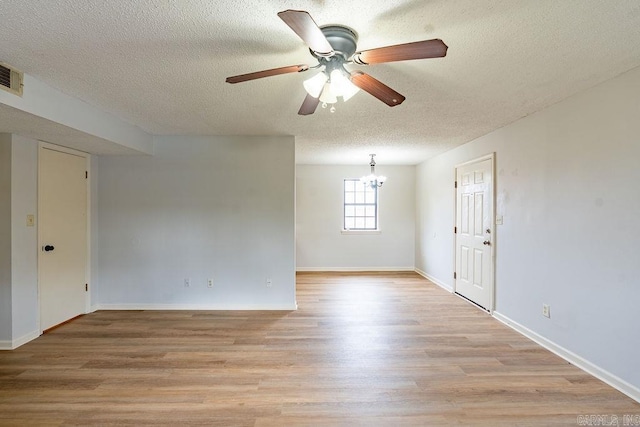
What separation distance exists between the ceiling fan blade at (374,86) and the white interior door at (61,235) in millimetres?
3628

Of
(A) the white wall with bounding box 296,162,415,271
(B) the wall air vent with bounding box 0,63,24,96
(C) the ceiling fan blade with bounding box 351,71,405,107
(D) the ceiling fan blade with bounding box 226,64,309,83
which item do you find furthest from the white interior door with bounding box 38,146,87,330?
(A) the white wall with bounding box 296,162,415,271

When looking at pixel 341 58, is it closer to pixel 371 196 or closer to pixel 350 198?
pixel 350 198

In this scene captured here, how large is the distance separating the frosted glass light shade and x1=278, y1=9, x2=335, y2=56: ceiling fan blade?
0.53ft

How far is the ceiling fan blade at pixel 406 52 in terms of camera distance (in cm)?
140

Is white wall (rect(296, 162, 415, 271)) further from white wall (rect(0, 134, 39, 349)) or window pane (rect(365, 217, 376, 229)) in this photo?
white wall (rect(0, 134, 39, 349))

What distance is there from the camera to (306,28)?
4.35ft

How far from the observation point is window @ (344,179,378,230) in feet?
22.7

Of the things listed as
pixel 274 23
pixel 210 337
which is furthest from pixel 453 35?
pixel 210 337

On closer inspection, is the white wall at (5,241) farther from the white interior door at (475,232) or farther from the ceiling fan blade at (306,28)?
the white interior door at (475,232)

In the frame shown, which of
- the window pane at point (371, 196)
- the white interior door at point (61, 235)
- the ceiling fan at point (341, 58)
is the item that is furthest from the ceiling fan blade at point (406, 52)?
the window pane at point (371, 196)

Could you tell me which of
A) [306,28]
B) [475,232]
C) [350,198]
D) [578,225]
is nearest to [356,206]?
[350,198]

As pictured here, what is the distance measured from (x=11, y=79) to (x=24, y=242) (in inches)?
70.8

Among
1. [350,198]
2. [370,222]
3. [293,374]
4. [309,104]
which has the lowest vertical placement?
[293,374]

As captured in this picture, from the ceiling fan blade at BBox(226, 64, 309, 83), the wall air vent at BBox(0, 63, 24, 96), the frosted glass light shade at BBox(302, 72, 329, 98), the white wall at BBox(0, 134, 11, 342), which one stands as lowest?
the white wall at BBox(0, 134, 11, 342)
